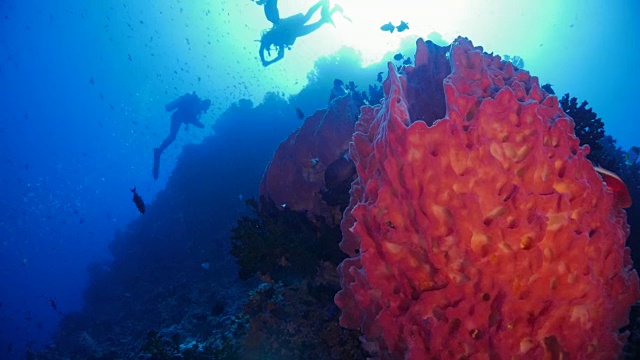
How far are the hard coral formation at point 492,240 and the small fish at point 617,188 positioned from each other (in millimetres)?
307

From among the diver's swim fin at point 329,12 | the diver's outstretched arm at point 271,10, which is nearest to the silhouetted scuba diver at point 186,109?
the diver's outstretched arm at point 271,10

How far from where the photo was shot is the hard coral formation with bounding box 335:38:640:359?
2.03 metres

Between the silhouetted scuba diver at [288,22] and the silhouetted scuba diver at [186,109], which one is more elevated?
the silhouetted scuba diver at [186,109]

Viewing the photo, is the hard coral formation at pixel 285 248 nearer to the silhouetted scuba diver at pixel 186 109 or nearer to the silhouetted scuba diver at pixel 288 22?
the silhouetted scuba diver at pixel 288 22

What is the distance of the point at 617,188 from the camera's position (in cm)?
258

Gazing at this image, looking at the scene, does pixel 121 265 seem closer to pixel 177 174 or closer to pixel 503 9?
pixel 177 174

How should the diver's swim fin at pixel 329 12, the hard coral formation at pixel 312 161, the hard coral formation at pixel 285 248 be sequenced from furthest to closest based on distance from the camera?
the diver's swim fin at pixel 329 12, the hard coral formation at pixel 312 161, the hard coral formation at pixel 285 248

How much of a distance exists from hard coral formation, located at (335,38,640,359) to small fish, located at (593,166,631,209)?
1.01 feet

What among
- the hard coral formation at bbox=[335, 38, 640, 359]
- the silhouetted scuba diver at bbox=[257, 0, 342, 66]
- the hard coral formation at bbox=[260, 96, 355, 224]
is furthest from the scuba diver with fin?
the hard coral formation at bbox=[335, 38, 640, 359]

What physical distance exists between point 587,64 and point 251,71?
8476cm

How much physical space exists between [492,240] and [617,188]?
4.77 feet

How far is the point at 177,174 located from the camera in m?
23.9

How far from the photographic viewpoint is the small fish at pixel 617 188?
8.35 ft

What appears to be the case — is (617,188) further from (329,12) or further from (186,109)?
(186,109)
